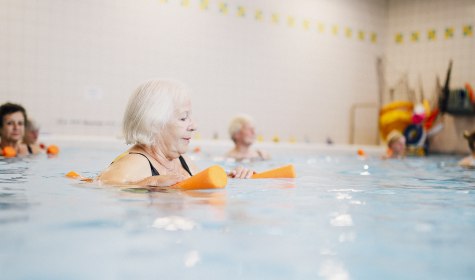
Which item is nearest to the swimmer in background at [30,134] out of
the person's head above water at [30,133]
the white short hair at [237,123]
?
the person's head above water at [30,133]

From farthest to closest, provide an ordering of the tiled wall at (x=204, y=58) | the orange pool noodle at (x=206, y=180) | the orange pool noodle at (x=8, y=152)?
the tiled wall at (x=204, y=58)
the orange pool noodle at (x=8, y=152)
the orange pool noodle at (x=206, y=180)

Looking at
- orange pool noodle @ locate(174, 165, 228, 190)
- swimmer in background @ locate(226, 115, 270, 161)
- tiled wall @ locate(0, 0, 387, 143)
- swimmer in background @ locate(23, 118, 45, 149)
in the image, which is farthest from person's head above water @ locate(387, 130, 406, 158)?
orange pool noodle @ locate(174, 165, 228, 190)

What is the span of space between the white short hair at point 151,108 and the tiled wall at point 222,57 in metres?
4.71

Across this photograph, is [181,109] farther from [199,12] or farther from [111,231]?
[199,12]

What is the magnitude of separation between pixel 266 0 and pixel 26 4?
3.83 meters

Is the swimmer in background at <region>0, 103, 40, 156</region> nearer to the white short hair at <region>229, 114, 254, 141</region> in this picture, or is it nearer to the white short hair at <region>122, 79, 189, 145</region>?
the white short hair at <region>229, 114, 254, 141</region>

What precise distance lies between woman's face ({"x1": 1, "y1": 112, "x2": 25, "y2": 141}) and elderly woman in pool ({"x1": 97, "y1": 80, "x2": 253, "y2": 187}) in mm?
2537

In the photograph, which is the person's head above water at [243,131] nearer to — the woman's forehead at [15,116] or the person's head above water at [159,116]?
the woman's forehead at [15,116]

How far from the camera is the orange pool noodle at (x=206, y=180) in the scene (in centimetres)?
232

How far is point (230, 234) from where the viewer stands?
1.53m

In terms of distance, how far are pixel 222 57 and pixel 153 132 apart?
6.08 m

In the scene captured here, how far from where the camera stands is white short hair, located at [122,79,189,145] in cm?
249

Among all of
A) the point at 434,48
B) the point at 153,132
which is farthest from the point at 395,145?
the point at 153,132

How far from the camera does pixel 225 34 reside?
8508 millimetres
